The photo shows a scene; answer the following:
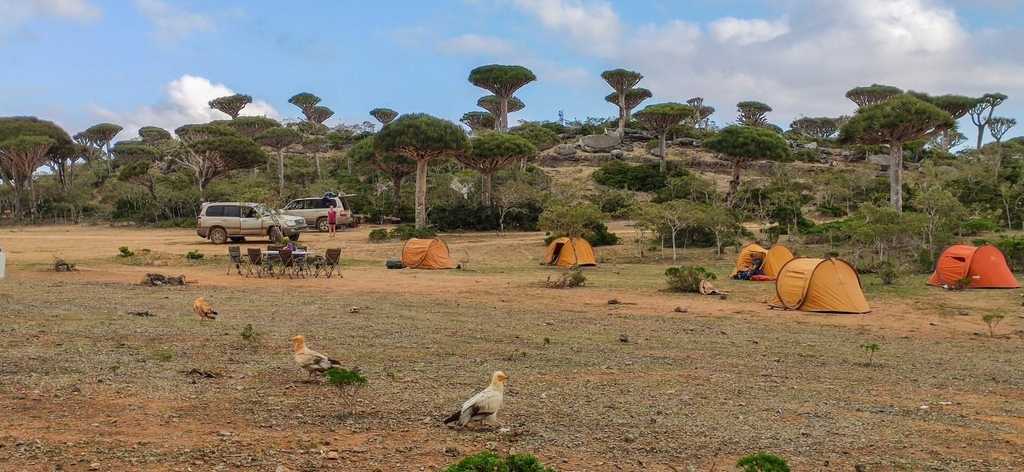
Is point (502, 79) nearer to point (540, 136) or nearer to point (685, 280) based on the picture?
point (540, 136)

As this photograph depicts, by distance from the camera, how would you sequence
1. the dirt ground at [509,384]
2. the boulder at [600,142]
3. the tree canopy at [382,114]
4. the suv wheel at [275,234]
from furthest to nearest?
the tree canopy at [382,114] → the boulder at [600,142] → the suv wheel at [275,234] → the dirt ground at [509,384]

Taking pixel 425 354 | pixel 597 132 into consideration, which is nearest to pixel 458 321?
pixel 425 354

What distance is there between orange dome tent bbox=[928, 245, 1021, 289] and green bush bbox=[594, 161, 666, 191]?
107 feet

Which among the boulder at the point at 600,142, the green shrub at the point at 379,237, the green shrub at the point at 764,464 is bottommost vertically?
the green shrub at the point at 764,464

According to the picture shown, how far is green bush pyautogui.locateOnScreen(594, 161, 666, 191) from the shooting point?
5212 cm

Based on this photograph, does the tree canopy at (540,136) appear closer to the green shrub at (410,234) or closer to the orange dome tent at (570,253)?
the green shrub at (410,234)

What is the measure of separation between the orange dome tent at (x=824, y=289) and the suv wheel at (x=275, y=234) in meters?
19.4

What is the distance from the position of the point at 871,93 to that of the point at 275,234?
57.1m

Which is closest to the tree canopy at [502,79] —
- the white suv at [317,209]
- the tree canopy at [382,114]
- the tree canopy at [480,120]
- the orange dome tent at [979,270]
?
the tree canopy at [480,120]

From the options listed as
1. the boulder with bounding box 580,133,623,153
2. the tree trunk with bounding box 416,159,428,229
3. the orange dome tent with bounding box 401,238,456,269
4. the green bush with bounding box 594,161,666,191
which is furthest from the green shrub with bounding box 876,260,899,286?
the boulder with bounding box 580,133,623,153

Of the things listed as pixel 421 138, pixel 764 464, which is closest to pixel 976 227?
pixel 421 138

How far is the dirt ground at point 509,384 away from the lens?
5316 mm

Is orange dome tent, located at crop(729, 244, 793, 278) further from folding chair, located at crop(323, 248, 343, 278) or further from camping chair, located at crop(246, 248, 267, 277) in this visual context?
camping chair, located at crop(246, 248, 267, 277)

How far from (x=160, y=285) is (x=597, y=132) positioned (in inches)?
2467
